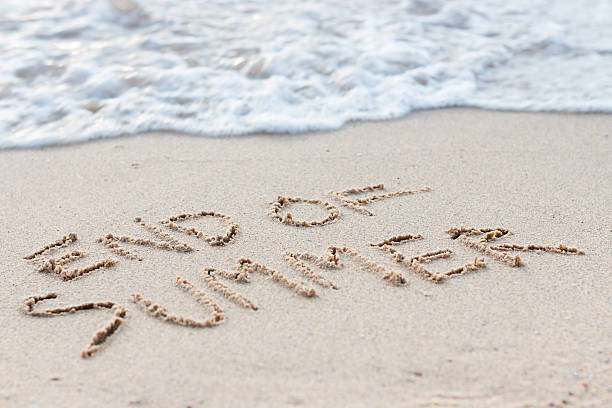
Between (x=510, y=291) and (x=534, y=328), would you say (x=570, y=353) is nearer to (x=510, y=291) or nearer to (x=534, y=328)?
(x=534, y=328)

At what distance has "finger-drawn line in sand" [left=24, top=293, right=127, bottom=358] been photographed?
1.74m

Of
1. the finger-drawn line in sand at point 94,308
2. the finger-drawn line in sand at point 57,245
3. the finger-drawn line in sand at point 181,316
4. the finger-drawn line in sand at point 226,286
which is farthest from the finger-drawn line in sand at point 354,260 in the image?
the finger-drawn line in sand at point 57,245

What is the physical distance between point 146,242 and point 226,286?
445 mm

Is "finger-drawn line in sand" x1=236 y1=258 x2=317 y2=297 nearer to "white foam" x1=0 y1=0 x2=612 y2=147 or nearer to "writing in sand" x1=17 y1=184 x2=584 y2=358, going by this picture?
"writing in sand" x1=17 y1=184 x2=584 y2=358

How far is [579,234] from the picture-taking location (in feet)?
7.56

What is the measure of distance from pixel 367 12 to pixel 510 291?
3.72 meters

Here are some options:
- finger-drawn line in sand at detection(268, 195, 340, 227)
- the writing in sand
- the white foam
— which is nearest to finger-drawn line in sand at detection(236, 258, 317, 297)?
the writing in sand

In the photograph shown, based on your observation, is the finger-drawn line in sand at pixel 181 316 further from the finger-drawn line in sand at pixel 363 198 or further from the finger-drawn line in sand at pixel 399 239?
the finger-drawn line in sand at pixel 363 198

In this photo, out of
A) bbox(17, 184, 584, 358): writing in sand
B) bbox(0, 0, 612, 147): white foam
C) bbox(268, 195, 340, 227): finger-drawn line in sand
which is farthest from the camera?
bbox(0, 0, 612, 147): white foam

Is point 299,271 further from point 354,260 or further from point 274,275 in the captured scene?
point 354,260

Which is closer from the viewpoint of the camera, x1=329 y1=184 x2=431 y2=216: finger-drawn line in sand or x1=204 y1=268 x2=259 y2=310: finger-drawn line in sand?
x1=204 y1=268 x2=259 y2=310: finger-drawn line in sand

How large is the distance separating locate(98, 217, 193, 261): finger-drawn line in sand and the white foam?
1122mm

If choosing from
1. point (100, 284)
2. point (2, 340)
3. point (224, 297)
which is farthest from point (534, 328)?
point (2, 340)

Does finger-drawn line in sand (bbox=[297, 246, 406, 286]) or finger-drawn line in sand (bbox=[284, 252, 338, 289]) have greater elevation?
finger-drawn line in sand (bbox=[284, 252, 338, 289])
